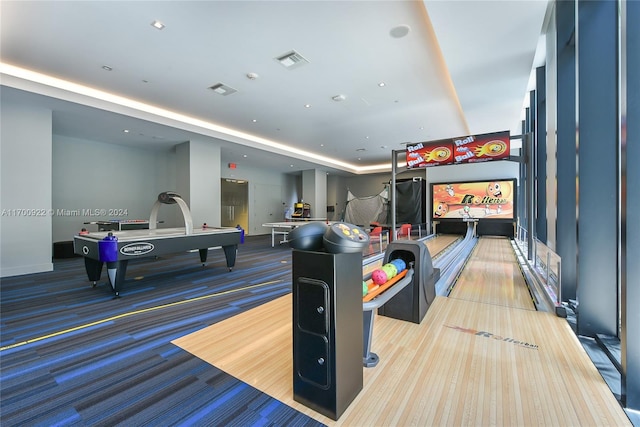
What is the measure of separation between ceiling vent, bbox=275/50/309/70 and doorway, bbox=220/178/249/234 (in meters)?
7.63

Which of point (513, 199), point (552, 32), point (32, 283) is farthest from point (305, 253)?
point (513, 199)

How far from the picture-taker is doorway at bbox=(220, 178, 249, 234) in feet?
36.4

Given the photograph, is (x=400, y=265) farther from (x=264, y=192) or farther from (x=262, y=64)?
(x=264, y=192)

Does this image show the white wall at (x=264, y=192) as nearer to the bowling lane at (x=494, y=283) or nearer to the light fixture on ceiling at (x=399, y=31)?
the light fixture on ceiling at (x=399, y=31)

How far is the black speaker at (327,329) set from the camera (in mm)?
1272

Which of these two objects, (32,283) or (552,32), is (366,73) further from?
(32,283)

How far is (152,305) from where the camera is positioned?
306 centimetres

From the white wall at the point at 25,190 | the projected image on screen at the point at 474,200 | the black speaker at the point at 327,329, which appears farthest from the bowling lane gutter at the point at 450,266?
the white wall at the point at 25,190

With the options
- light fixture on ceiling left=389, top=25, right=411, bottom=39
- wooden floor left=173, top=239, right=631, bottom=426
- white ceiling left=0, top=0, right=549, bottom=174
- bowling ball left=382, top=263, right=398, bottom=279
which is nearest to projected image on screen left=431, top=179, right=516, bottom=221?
white ceiling left=0, top=0, right=549, bottom=174

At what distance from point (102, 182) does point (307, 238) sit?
866cm

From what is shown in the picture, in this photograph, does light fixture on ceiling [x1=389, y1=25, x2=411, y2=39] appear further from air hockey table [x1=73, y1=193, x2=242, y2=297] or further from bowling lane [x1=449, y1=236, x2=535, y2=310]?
air hockey table [x1=73, y1=193, x2=242, y2=297]

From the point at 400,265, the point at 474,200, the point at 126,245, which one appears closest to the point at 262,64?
the point at 126,245

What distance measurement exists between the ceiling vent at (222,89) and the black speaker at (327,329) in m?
4.52

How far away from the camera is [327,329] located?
1282mm
